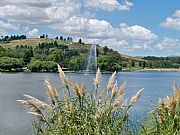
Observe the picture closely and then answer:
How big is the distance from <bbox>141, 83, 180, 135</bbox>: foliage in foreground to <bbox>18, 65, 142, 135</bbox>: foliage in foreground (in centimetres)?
46

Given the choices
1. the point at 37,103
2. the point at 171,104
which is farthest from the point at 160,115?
the point at 37,103

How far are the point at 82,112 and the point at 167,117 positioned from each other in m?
1.35

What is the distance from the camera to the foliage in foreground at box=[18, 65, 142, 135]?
6340 mm

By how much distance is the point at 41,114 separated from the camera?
6359mm

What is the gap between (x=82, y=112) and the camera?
651cm

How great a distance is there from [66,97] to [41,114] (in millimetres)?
486

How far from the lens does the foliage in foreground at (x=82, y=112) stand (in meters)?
6.34

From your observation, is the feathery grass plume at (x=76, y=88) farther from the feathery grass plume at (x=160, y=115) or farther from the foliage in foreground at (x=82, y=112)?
the feathery grass plume at (x=160, y=115)

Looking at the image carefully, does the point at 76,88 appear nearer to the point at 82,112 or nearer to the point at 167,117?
the point at 82,112

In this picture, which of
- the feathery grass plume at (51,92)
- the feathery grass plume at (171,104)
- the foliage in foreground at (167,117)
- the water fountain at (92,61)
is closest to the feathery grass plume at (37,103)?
the feathery grass plume at (51,92)

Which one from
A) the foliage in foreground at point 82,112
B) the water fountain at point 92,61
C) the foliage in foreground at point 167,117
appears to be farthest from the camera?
the water fountain at point 92,61

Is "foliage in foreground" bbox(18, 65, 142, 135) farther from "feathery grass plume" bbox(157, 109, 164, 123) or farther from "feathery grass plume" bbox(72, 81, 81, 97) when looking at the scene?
"feathery grass plume" bbox(157, 109, 164, 123)

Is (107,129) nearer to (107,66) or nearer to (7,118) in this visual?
(7,118)

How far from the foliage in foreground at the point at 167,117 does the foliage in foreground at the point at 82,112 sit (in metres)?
0.46
